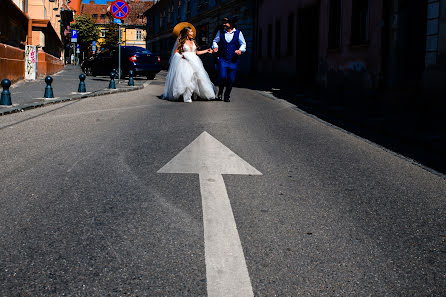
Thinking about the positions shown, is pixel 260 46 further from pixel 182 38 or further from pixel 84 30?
pixel 84 30

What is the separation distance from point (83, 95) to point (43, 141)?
284 inches

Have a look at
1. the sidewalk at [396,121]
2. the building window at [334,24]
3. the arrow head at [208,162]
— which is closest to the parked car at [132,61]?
the building window at [334,24]

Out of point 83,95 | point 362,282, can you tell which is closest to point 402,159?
point 362,282

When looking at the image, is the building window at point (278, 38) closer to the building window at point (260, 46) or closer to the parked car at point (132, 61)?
the building window at point (260, 46)

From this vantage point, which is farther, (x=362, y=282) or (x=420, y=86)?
(x=420, y=86)

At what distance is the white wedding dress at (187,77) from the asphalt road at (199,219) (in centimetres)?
595

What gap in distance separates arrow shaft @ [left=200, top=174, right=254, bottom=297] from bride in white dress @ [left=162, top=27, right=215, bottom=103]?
28.7 ft

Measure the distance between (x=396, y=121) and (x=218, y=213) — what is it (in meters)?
6.30

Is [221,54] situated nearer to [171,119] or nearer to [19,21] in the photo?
[171,119]

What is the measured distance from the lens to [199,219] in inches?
130

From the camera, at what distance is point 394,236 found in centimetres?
312

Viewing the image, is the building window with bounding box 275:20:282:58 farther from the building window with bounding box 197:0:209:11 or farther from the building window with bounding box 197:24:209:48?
the building window with bounding box 197:0:209:11

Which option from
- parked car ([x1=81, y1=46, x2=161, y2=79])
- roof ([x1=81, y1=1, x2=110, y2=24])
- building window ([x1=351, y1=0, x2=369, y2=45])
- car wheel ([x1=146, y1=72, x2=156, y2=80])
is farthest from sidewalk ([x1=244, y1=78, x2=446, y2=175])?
roof ([x1=81, y1=1, x2=110, y2=24])

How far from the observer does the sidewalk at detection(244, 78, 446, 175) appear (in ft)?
21.1
